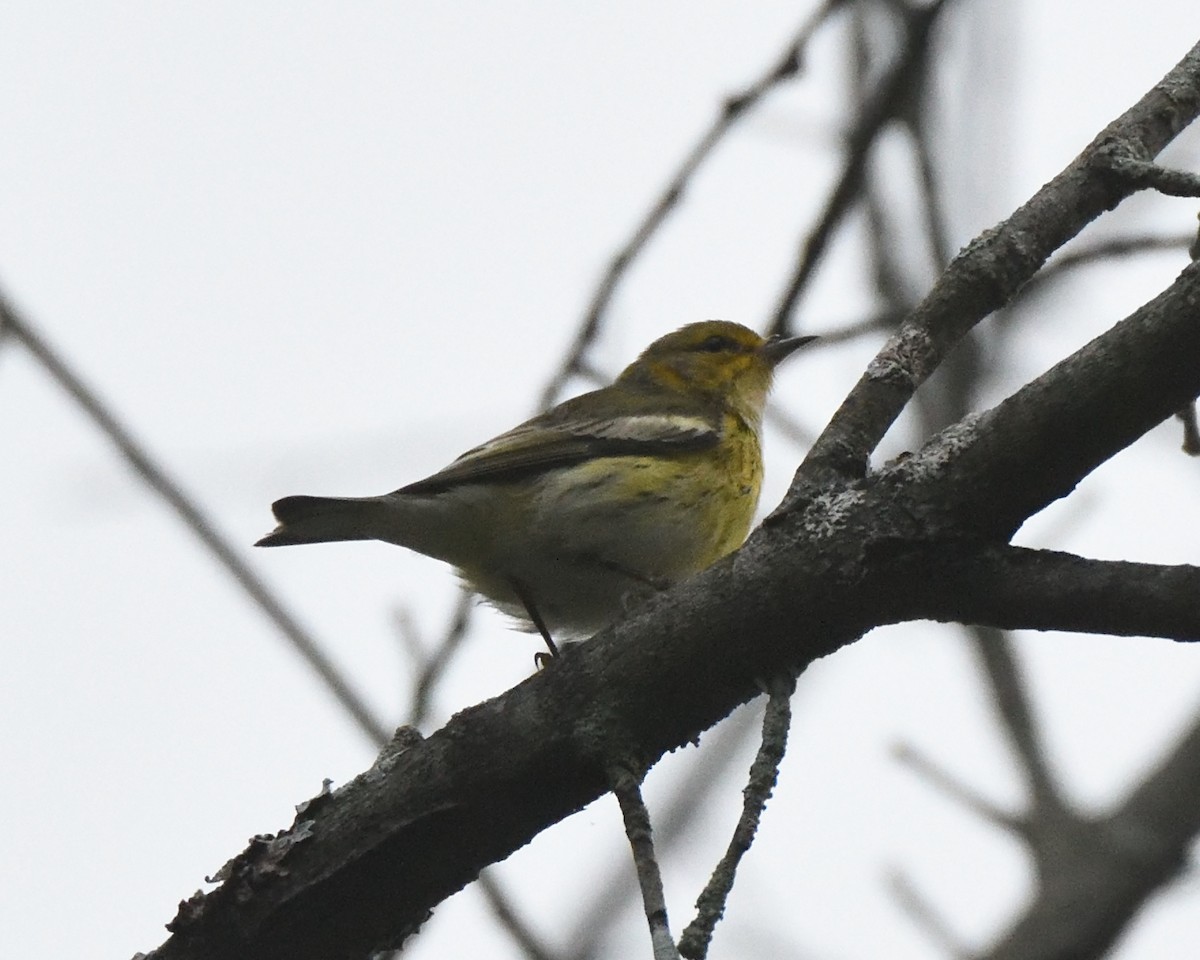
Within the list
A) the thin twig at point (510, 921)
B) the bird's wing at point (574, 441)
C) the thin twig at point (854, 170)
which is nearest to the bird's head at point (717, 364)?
the bird's wing at point (574, 441)

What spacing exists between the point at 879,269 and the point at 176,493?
318 cm

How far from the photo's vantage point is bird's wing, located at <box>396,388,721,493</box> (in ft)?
17.9

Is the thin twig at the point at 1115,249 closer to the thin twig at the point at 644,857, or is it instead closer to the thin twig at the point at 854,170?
the thin twig at the point at 854,170

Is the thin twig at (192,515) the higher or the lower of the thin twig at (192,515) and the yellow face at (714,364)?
the lower

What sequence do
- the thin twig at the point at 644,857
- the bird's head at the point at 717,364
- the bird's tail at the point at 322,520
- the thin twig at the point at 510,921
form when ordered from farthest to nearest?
the bird's head at the point at 717,364, the bird's tail at the point at 322,520, the thin twig at the point at 510,921, the thin twig at the point at 644,857

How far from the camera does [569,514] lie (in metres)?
5.43

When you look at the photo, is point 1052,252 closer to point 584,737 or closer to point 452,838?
point 584,737

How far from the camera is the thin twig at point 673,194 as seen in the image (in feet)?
14.0

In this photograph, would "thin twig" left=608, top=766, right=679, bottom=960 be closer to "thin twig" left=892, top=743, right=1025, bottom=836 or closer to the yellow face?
"thin twig" left=892, top=743, right=1025, bottom=836

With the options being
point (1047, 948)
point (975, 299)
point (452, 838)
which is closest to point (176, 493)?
point (452, 838)

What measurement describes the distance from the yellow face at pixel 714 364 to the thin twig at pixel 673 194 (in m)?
Answer: 2.79

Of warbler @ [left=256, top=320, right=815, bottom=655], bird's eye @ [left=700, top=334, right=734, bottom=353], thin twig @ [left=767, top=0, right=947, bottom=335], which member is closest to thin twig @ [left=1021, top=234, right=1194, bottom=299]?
thin twig @ [left=767, top=0, right=947, bottom=335]

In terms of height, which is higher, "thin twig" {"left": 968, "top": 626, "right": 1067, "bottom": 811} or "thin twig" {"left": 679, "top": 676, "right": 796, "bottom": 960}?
"thin twig" {"left": 968, "top": 626, "right": 1067, "bottom": 811}

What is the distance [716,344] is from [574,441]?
2307 millimetres
